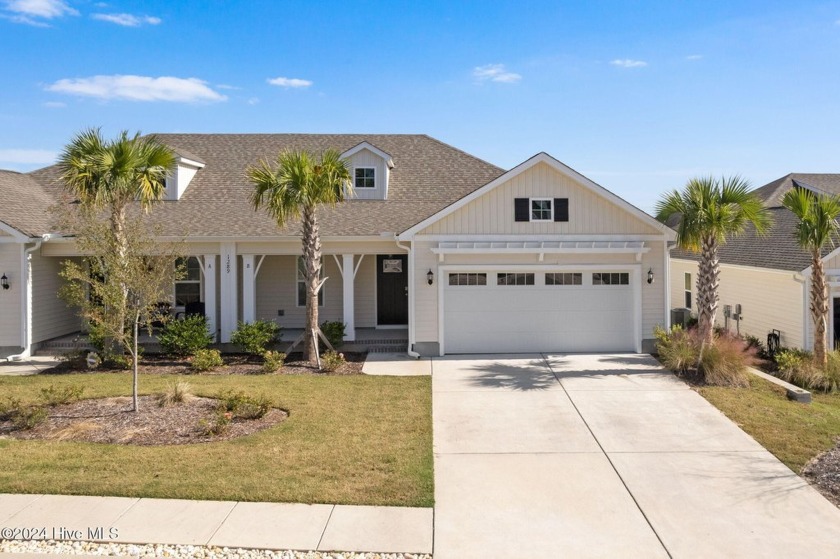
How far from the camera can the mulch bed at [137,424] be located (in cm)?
877

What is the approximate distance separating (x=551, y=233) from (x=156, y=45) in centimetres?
1183

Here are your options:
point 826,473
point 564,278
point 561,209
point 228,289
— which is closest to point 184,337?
point 228,289

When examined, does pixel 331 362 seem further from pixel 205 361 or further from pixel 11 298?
pixel 11 298

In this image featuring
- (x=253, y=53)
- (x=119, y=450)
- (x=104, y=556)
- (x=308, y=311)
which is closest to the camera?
(x=104, y=556)

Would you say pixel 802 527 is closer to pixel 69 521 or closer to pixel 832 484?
pixel 832 484

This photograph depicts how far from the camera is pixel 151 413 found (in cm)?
991

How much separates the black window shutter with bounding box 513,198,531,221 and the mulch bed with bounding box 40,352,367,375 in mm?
5336

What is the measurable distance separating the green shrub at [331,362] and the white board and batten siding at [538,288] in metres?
2.35

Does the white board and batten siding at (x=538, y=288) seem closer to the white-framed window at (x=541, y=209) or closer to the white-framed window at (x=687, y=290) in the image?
the white-framed window at (x=541, y=209)

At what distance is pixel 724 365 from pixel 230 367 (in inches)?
425

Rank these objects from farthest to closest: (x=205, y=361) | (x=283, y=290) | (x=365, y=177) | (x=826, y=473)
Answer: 1. (x=365, y=177)
2. (x=283, y=290)
3. (x=205, y=361)
4. (x=826, y=473)

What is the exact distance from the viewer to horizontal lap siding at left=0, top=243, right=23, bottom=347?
15344 mm

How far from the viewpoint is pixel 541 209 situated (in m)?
15.4

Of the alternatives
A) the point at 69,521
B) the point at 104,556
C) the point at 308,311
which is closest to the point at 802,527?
the point at 104,556
